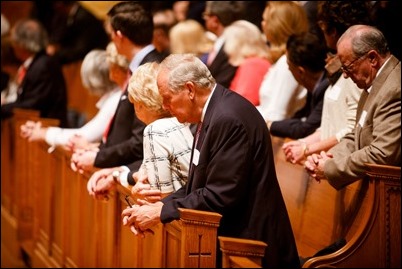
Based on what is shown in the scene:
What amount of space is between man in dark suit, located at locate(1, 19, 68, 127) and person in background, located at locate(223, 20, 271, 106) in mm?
1678

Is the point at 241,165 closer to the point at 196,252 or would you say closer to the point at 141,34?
the point at 196,252

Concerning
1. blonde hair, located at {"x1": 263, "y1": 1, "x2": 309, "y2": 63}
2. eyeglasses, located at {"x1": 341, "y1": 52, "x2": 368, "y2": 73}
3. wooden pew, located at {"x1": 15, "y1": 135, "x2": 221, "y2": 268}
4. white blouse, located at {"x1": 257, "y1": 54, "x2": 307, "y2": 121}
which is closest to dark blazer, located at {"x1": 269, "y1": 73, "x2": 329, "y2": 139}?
white blouse, located at {"x1": 257, "y1": 54, "x2": 307, "y2": 121}

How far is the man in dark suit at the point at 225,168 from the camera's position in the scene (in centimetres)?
338

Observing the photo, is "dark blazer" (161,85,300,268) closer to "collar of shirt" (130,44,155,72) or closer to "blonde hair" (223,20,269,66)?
"collar of shirt" (130,44,155,72)

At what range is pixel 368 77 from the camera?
380cm

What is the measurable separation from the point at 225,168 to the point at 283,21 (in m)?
2.23

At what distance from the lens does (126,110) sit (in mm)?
4668

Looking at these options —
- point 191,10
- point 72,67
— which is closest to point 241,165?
point 191,10

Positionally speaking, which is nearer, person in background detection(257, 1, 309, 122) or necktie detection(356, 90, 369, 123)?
necktie detection(356, 90, 369, 123)

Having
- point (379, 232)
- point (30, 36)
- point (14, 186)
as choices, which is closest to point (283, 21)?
point (379, 232)

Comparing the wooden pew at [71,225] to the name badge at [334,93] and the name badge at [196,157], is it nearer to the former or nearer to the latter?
the name badge at [196,157]

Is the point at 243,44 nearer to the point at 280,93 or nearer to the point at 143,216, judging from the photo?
the point at 280,93

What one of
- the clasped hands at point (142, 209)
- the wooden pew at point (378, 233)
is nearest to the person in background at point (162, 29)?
the clasped hands at point (142, 209)

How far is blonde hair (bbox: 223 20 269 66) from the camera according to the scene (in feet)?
18.5
